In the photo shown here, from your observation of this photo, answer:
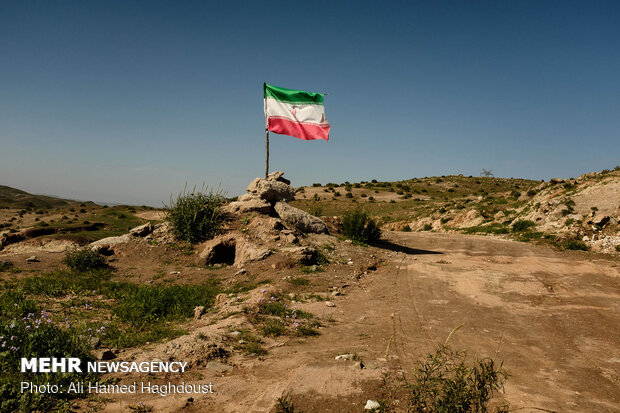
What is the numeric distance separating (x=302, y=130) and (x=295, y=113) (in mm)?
759

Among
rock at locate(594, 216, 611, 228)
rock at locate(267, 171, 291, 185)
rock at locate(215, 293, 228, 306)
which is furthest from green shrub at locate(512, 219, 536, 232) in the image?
rock at locate(215, 293, 228, 306)

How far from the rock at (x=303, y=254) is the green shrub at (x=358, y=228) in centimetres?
420

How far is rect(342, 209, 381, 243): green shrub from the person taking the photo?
49.6 feet

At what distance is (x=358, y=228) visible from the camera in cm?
1514

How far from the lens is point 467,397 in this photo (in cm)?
325

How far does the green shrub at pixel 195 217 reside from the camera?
42.5 feet

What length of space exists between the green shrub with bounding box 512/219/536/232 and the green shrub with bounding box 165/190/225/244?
669 inches

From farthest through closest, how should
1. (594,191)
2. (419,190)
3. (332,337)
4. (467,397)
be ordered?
(419,190) < (594,191) < (332,337) < (467,397)

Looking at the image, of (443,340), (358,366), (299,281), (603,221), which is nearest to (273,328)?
(358,366)

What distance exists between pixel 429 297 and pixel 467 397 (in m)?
5.20

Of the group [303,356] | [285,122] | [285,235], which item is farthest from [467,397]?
[285,122]

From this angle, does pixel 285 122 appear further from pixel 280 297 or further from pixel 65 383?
pixel 65 383

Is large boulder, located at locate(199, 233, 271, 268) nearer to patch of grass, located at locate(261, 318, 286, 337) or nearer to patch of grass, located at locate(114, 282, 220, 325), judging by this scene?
patch of grass, located at locate(114, 282, 220, 325)

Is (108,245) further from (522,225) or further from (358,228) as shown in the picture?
(522,225)
